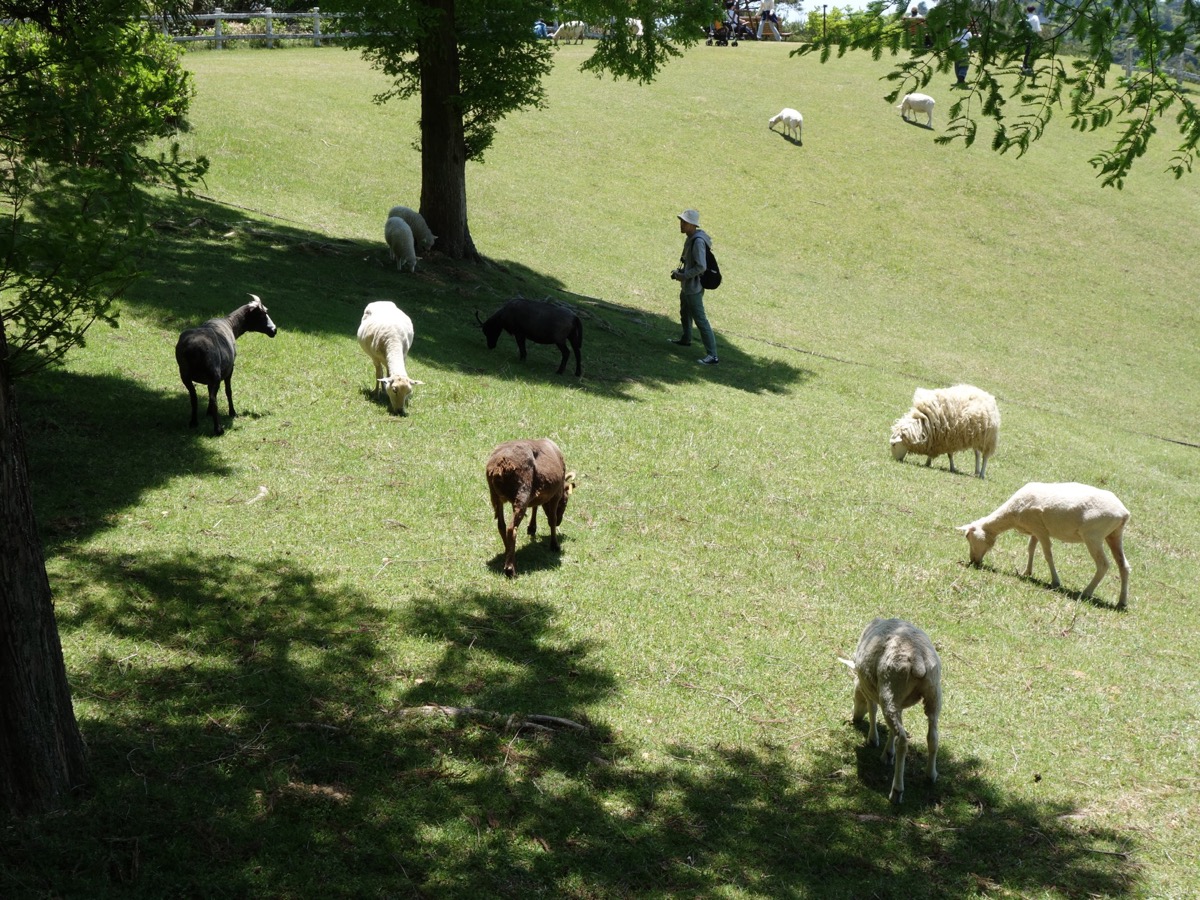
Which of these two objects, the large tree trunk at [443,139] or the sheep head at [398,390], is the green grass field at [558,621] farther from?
the large tree trunk at [443,139]

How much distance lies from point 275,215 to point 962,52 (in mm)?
18986

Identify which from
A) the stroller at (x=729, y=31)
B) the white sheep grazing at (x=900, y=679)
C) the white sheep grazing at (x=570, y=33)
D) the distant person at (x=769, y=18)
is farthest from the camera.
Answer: the distant person at (x=769, y=18)

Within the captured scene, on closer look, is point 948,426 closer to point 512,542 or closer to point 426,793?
point 512,542

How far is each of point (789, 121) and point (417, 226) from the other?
23.7 m

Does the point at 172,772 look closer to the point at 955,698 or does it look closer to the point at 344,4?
the point at 955,698

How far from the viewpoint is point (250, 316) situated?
38.7ft

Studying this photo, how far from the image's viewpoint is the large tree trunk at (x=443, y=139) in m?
18.5

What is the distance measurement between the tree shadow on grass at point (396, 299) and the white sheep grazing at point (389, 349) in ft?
4.53

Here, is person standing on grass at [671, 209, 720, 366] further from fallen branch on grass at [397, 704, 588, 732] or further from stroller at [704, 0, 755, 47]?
stroller at [704, 0, 755, 47]

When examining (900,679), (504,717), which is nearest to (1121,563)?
(900,679)

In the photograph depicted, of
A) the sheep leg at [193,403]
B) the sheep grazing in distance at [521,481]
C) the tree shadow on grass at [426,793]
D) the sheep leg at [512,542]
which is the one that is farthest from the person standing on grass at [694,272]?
the tree shadow on grass at [426,793]

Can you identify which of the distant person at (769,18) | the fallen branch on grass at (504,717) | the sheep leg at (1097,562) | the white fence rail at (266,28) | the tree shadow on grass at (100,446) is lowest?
the sheep leg at (1097,562)

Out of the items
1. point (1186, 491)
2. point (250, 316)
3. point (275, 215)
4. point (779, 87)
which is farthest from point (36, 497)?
point (779, 87)

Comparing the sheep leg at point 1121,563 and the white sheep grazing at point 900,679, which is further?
the sheep leg at point 1121,563
